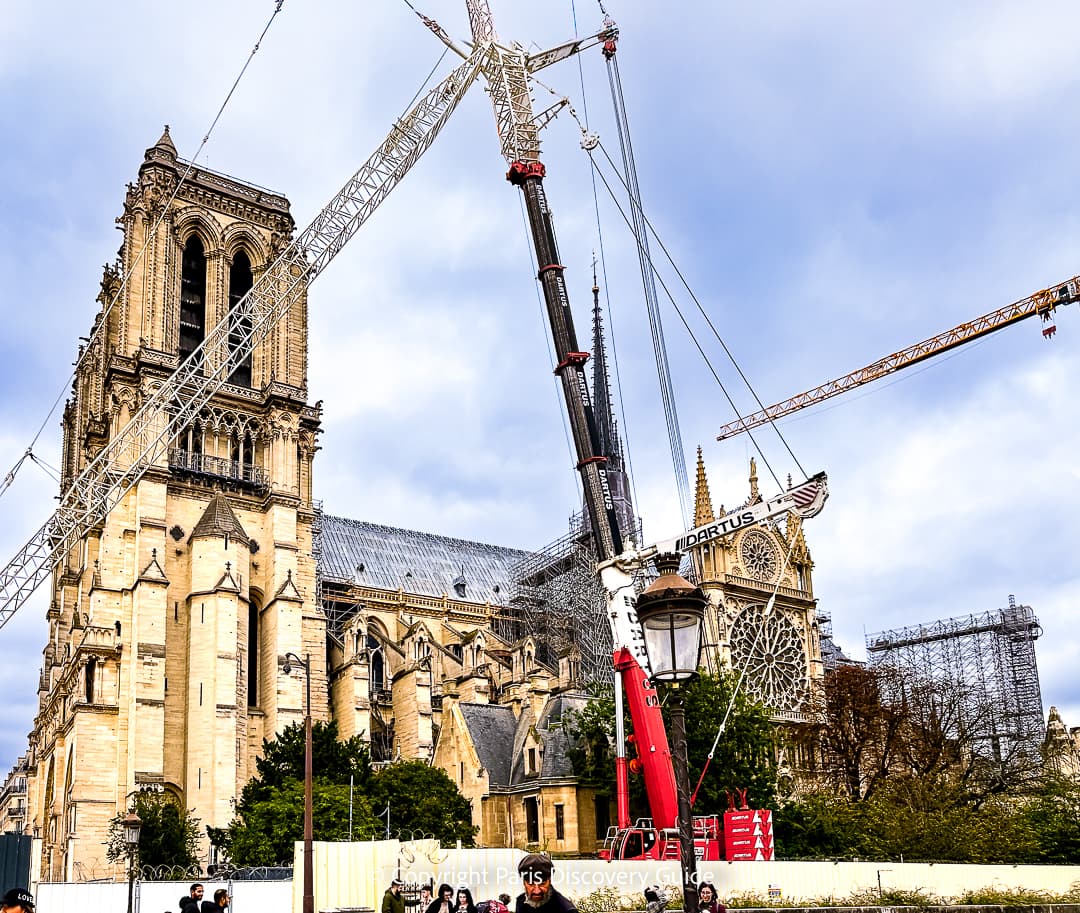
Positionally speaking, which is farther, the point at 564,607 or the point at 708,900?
the point at 564,607

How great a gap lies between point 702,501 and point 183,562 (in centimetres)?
2886

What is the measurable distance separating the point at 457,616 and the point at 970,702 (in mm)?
38861

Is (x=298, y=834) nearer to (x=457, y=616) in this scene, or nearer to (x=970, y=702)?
(x=457, y=616)

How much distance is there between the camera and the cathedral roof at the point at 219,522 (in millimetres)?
52125

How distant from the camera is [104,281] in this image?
65688 mm

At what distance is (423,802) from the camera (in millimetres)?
42875

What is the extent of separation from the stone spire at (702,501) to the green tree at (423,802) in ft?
84.1

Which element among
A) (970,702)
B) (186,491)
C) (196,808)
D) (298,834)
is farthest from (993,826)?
(970,702)

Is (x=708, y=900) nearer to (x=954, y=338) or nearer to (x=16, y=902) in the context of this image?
(x=16, y=902)

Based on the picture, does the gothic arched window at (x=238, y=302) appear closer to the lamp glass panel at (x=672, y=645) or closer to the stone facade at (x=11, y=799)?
the lamp glass panel at (x=672, y=645)

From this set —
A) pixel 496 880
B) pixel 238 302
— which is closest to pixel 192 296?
pixel 238 302

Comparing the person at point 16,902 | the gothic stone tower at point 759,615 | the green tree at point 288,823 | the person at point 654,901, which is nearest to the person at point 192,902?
the person at point 654,901

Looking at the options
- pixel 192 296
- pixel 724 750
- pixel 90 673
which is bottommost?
pixel 724 750

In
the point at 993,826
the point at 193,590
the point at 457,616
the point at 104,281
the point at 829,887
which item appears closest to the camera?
the point at 829,887
